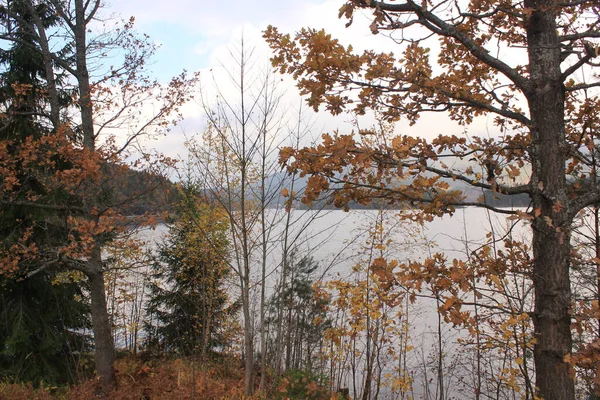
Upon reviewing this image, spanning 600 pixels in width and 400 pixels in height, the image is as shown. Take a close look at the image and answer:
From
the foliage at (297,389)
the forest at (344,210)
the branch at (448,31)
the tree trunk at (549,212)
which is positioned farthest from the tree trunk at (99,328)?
the tree trunk at (549,212)

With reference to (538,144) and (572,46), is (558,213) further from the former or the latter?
(572,46)

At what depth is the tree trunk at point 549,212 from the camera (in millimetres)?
2350

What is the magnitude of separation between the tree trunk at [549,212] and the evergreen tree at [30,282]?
716cm

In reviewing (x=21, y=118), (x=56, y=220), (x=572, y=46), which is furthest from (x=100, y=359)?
(x=572, y=46)

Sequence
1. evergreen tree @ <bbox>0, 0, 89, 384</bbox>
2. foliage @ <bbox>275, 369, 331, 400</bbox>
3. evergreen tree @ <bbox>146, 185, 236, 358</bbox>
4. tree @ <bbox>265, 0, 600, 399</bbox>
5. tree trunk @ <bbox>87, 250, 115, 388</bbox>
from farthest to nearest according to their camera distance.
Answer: evergreen tree @ <bbox>146, 185, 236, 358</bbox> < evergreen tree @ <bbox>0, 0, 89, 384</bbox> < tree trunk @ <bbox>87, 250, 115, 388</bbox> < foliage @ <bbox>275, 369, 331, 400</bbox> < tree @ <bbox>265, 0, 600, 399</bbox>

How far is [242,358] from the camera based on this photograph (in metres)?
11.4

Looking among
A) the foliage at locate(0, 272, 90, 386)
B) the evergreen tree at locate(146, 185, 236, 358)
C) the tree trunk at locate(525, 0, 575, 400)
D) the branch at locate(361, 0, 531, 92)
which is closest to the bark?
the foliage at locate(0, 272, 90, 386)

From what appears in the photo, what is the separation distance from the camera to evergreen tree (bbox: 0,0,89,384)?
736cm

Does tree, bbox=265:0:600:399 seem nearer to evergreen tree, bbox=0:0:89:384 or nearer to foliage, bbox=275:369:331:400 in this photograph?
foliage, bbox=275:369:331:400

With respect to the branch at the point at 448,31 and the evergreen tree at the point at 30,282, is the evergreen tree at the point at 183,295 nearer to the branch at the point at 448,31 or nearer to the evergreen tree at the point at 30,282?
the evergreen tree at the point at 30,282

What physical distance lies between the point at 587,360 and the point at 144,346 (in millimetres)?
12684

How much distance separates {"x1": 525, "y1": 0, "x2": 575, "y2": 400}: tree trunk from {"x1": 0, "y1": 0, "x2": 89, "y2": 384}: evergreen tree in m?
7.16

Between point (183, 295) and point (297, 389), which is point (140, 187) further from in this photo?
point (183, 295)

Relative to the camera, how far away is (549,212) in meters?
2.44
